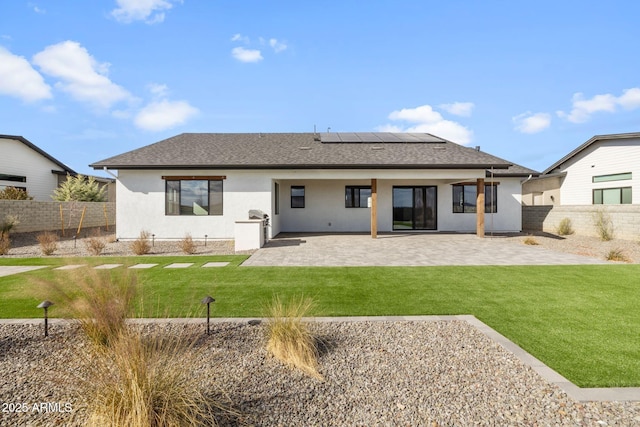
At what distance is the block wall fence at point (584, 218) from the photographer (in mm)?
13039

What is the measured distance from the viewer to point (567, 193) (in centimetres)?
2120

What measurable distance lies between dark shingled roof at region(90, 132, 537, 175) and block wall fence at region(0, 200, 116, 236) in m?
5.49

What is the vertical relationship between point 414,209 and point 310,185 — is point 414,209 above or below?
below

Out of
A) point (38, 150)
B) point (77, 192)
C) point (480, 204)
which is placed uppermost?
point (38, 150)

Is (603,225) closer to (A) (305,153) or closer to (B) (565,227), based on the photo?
(B) (565,227)

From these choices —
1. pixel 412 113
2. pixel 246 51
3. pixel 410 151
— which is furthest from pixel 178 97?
pixel 412 113

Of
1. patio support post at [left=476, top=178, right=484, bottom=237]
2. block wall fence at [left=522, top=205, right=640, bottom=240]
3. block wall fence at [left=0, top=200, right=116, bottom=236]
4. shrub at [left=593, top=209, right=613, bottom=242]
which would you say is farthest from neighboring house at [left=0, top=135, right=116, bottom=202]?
shrub at [left=593, top=209, right=613, bottom=242]

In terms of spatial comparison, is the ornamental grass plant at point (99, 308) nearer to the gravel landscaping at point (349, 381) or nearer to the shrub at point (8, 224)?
the gravel landscaping at point (349, 381)

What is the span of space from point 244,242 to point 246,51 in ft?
26.2

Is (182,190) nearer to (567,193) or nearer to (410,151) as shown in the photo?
(410,151)

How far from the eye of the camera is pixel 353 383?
2.79 metres

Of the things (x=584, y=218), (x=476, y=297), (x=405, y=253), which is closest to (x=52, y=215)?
(x=405, y=253)

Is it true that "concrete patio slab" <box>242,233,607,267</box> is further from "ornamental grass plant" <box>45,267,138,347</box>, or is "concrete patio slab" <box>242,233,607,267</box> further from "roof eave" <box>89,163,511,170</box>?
"ornamental grass plant" <box>45,267,138,347</box>

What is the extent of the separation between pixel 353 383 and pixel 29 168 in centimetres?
3034
